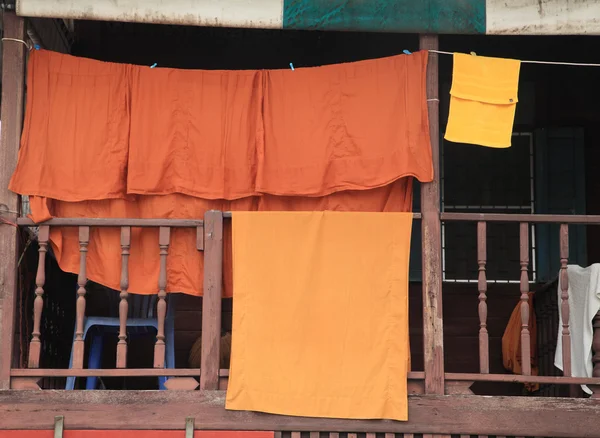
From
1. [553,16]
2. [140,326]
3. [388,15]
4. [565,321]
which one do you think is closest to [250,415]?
[140,326]

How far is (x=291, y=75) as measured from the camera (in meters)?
6.70

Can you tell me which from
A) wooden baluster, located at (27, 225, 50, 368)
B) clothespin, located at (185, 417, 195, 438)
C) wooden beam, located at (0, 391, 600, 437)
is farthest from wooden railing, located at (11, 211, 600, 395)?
clothespin, located at (185, 417, 195, 438)

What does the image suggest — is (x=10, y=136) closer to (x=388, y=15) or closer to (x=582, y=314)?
(x=388, y=15)

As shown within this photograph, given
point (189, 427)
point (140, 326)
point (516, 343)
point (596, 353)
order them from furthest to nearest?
point (516, 343) → point (140, 326) → point (596, 353) → point (189, 427)

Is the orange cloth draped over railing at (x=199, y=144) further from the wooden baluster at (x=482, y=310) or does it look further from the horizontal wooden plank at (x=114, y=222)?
the wooden baluster at (x=482, y=310)

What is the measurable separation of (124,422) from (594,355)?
313cm

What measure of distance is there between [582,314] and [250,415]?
8.02 feet

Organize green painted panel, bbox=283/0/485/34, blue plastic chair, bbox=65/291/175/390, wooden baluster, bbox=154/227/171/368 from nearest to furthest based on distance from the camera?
1. wooden baluster, bbox=154/227/171/368
2. green painted panel, bbox=283/0/485/34
3. blue plastic chair, bbox=65/291/175/390

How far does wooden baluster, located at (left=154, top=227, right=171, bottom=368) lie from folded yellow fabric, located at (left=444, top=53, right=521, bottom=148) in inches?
80.4

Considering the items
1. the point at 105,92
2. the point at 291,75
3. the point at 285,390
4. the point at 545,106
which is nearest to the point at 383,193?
the point at 291,75

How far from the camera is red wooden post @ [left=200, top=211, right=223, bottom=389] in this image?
623 centimetres

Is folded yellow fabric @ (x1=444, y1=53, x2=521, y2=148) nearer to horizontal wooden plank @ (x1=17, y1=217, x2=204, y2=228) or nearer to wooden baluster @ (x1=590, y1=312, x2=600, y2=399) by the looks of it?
wooden baluster @ (x1=590, y1=312, x2=600, y2=399)

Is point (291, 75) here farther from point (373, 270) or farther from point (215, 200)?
point (373, 270)

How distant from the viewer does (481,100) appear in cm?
648
